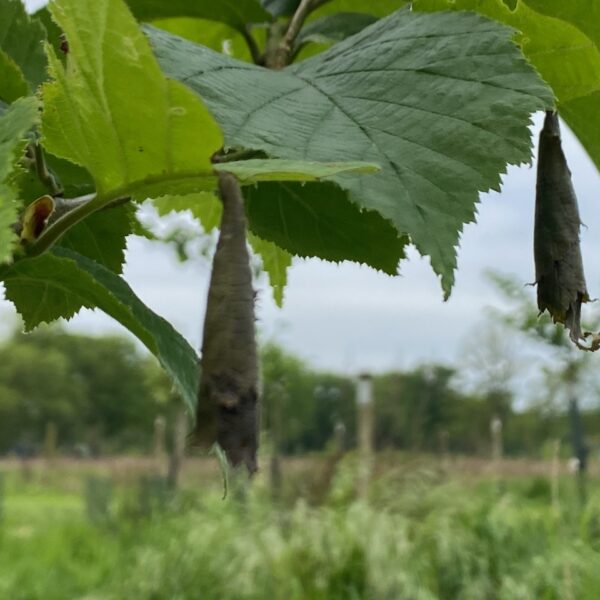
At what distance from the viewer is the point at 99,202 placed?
329 mm

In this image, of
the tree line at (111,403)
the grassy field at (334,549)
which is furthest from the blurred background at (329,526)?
the tree line at (111,403)

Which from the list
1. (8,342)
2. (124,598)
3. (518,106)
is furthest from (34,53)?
(8,342)

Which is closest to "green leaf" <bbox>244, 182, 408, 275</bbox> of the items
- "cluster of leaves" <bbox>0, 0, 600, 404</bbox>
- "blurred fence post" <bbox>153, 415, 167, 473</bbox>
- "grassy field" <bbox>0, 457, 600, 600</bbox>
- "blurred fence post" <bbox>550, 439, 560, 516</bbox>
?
"cluster of leaves" <bbox>0, 0, 600, 404</bbox>

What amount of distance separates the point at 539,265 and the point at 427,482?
4976 millimetres

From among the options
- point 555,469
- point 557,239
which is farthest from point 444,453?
point 557,239

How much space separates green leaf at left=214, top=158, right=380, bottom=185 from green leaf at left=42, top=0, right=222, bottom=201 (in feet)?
0.04

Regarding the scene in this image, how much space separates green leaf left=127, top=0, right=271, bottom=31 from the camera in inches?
22.0

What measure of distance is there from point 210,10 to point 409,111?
0.28m

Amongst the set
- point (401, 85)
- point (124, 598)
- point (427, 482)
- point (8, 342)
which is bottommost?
point (124, 598)

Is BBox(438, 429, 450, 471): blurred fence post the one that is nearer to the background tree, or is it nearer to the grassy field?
the grassy field

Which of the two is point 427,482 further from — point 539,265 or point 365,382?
point 539,265

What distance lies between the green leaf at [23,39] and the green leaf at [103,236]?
7 cm

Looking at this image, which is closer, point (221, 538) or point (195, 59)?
point (195, 59)

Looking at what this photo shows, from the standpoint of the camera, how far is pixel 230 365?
233 millimetres
